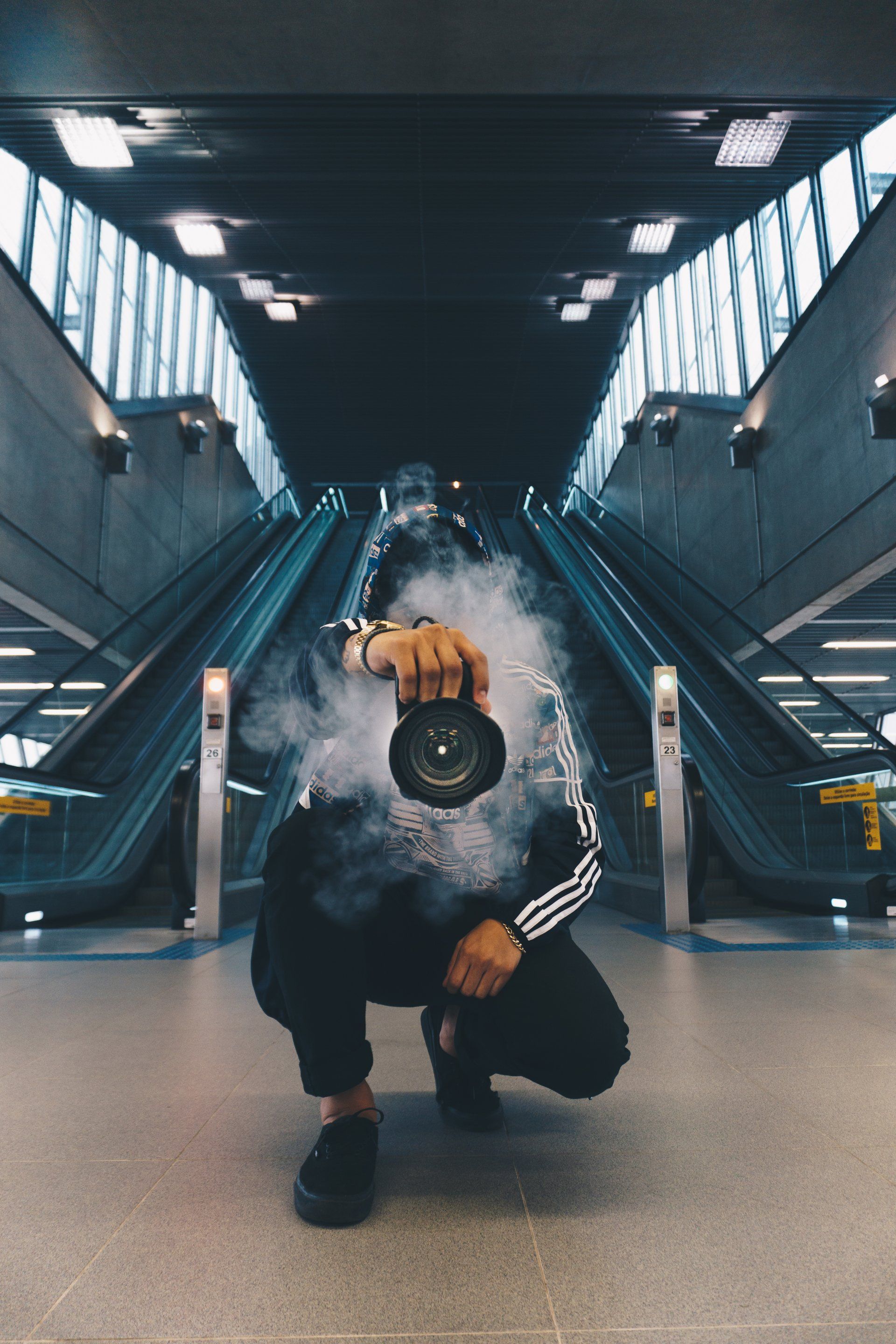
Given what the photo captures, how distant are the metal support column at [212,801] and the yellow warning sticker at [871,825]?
3.87 meters

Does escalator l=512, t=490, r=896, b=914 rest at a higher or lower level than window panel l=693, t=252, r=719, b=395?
lower

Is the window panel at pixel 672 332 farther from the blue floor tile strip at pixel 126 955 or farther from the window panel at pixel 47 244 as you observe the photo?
the blue floor tile strip at pixel 126 955

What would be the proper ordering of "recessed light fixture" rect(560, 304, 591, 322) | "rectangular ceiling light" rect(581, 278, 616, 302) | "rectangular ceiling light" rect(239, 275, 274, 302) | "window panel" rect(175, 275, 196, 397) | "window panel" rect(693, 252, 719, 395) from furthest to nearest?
1. "window panel" rect(175, 275, 196, 397)
2. "recessed light fixture" rect(560, 304, 591, 322)
3. "rectangular ceiling light" rect(581, 278, 616, 302)
4. "rectangular ceiling light" rect(239, 275, 274, 302)
5. "window panel" rect(693, 252, 719, 395)

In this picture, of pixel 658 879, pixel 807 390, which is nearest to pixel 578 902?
pixel 658 879

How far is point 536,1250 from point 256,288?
13.6m

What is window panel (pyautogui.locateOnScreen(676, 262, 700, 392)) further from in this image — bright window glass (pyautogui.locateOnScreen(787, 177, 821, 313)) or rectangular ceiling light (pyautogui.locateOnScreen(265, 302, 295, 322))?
rectangular ceiling light (pyautogui.locateOnScreen(265, 302, 295, 322))

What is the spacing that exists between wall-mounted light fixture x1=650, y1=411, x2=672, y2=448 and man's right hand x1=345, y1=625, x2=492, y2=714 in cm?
1281

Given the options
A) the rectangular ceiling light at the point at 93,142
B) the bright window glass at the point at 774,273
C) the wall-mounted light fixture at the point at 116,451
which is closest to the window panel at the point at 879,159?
the bright window glass at the point at 774,273

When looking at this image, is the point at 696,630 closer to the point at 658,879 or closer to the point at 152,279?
the point at 658,879

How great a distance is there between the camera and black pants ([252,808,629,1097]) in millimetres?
1378

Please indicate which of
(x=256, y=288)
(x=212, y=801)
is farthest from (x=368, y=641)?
(x=256, y=288)

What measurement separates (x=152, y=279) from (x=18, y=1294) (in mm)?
13567

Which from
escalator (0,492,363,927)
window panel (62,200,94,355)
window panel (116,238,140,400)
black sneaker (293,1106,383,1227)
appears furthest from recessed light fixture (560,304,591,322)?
black sneaker (293,1106,383,1227)

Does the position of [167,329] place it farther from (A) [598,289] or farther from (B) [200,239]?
(A) [598,289]
